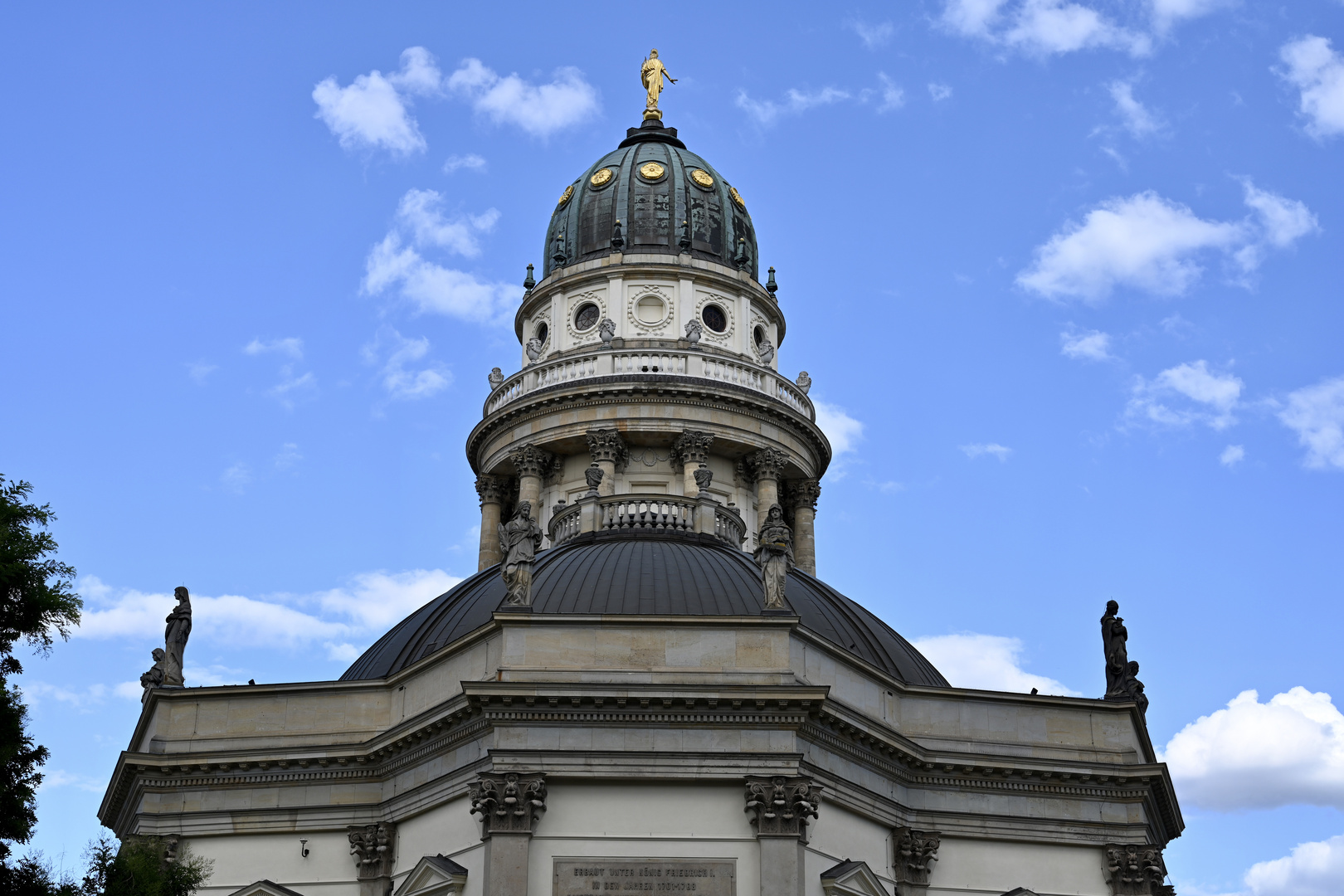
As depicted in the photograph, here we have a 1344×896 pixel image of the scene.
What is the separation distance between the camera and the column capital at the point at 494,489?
2317 inches

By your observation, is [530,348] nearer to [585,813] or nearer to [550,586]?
[550,586]

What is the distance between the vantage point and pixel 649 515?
4544 centimetres

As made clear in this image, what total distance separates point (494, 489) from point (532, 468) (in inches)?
105

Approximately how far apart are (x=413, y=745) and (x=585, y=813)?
496cm

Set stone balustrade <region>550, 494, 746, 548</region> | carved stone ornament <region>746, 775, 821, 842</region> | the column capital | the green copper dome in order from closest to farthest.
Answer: carved stone ornament <region>746, 775, 821, 842</region>, stone balustrade <region>550, 494, 746, 548</region>, the column capital, the green copper dome

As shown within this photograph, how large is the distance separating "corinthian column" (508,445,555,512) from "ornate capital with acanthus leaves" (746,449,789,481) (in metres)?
6.76

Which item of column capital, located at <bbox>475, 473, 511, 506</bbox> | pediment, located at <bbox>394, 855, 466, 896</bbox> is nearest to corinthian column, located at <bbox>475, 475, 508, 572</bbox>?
column capital, located at <bbox>475, 473, 511, 506</bbox>

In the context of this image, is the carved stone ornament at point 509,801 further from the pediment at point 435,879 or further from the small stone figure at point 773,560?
the small stone figure at point 773,560

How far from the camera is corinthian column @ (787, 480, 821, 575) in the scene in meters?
58.4

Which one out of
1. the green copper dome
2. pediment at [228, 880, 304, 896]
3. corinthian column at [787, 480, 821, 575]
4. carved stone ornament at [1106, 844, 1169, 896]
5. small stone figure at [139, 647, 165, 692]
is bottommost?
pediment at [228, 880, 304, 896]

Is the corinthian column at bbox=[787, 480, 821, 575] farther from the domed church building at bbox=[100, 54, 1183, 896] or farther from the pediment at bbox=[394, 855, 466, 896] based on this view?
the pediment at bbox=[394, 855, 466, 896]

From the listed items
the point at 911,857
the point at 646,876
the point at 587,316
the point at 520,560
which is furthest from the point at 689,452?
the point at 646,876

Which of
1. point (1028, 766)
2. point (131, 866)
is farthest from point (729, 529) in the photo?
point (131, 866)

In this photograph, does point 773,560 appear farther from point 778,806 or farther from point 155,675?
point 155,675
